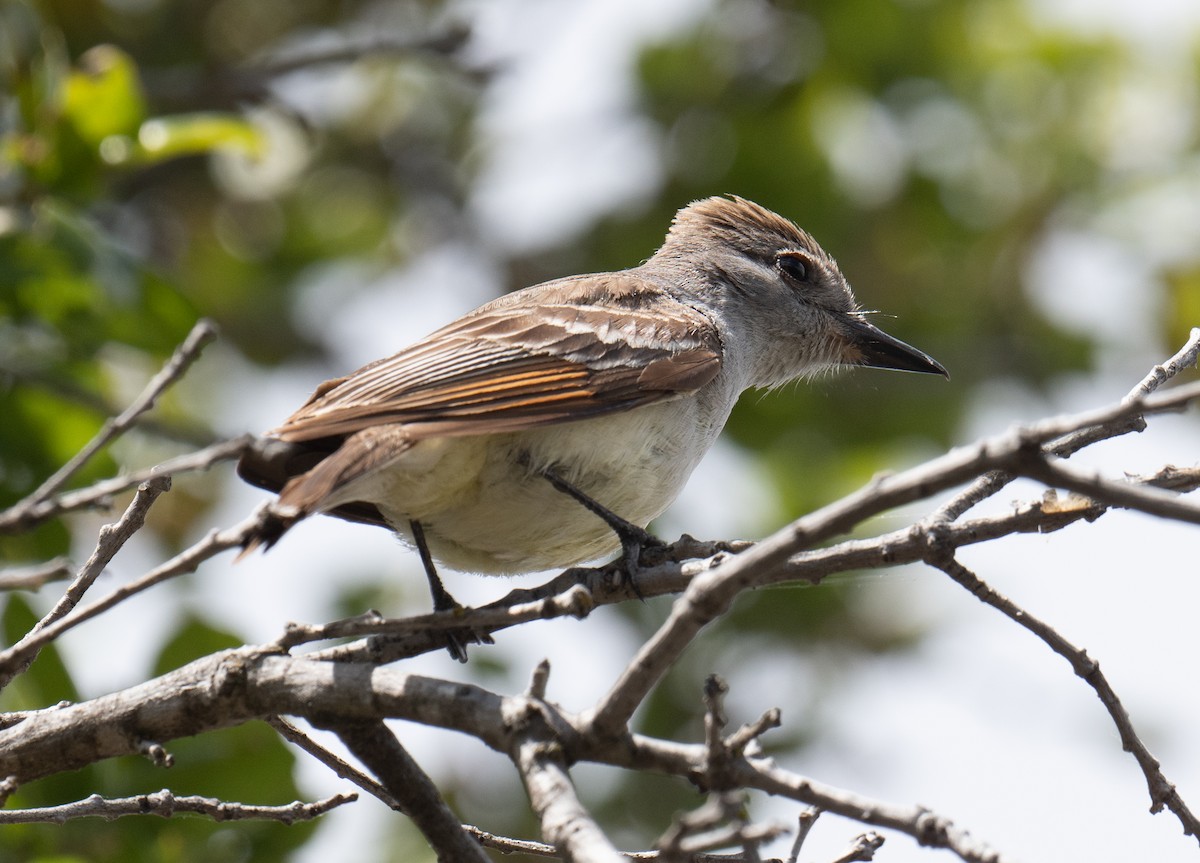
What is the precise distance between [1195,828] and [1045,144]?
245 inches

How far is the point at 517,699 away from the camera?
2.77 m

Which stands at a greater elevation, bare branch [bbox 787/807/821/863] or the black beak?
the black beak

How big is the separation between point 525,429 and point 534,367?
1.46 feet

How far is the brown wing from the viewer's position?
13.7 feet

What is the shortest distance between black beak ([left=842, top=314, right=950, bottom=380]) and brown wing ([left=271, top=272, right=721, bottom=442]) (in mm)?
1013

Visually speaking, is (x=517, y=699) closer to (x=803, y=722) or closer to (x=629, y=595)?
(x=629, y=595)

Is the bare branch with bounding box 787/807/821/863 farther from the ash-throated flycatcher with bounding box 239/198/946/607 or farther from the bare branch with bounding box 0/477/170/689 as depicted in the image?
the bare branch with bounding box 0/477/170/689

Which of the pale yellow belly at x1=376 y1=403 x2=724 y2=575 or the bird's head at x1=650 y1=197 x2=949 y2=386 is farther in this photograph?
the bird's head at x1=650 y1=197 x2=949 y2=386

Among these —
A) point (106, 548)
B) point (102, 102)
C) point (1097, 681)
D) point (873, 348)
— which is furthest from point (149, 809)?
point (873, 348)

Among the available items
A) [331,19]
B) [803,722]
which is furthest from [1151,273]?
[331,19]

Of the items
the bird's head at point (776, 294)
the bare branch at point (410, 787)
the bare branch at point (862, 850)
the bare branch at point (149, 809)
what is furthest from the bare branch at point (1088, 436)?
the bird's head at point (776, 294)

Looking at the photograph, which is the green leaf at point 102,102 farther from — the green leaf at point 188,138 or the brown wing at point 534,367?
the brown wing at point 534,367

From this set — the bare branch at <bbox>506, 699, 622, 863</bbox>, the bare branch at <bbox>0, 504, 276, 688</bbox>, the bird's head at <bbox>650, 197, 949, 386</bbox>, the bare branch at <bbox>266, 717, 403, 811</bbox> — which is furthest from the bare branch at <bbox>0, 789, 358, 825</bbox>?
the bird's head at <bbox>650, 197, 949, 386</bbox>

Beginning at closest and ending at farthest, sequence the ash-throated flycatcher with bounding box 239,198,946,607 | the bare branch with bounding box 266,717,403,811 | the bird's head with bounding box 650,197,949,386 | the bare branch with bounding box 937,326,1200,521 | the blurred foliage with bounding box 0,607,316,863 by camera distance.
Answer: the bare branch with bounding box 937,326,1200,521 → the bare branch with bounding box 266,717,403,811 → the ash-throated flycatcher with bounding box 239,198,946,607 → the blurred foliage with bounding box 0,607,316,863 → the bird's head with bounding box 650,197,949,386
